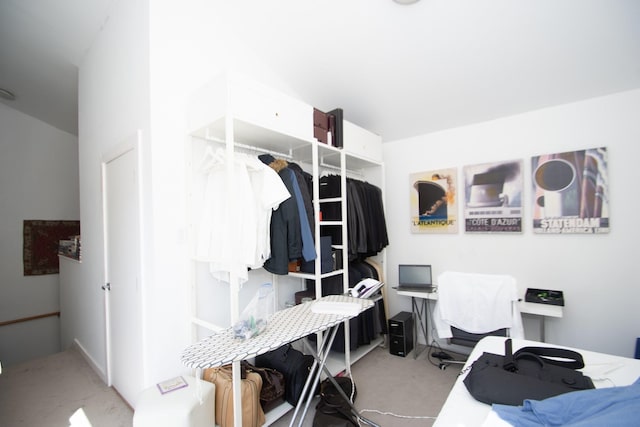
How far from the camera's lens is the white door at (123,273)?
1.98 meters

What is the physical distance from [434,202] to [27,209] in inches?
208

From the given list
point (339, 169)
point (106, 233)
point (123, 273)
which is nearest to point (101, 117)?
point (106, 233)

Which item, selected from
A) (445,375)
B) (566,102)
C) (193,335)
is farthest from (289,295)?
(566,102)

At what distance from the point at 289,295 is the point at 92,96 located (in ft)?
8.87

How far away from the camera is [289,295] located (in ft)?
9.09

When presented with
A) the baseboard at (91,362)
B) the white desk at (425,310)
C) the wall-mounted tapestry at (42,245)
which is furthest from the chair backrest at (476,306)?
the wall-mounted tapestry at (42,245)

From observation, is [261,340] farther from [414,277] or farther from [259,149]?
[414,277]

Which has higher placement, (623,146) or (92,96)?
(92,96)

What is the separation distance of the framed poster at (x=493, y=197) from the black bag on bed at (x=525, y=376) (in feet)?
4.86

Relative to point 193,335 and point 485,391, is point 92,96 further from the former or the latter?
point 485,391

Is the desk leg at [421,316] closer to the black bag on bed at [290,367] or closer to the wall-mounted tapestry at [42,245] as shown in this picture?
the black bag on bed at [290,367]

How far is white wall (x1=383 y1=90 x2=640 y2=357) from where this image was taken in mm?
2154

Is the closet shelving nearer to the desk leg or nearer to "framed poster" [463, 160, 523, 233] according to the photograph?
the desk leg

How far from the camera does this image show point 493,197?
2.69 meters
